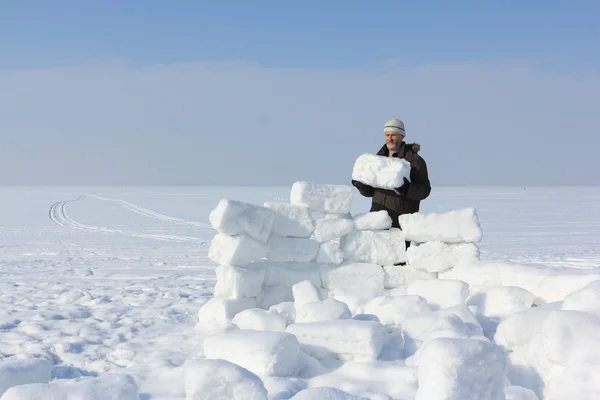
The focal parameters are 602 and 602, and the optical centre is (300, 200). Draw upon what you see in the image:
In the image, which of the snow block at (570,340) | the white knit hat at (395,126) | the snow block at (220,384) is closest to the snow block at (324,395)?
the snow block at (220,384)

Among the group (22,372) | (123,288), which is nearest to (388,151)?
(123,288)

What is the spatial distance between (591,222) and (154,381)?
679 inches

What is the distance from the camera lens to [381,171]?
17.0 ft

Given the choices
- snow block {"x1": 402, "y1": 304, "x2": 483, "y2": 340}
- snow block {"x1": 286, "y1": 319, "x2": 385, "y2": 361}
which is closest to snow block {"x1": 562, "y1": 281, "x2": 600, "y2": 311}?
snow block {"x1": 402, "y1": 304, "x2": 483, "y2": 340}

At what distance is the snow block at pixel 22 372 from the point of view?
2.80 metres

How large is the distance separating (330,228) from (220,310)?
3.92 feet

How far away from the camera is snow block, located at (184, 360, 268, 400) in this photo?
2514 millimetres

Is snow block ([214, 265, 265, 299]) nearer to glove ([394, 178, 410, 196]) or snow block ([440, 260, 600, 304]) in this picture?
glove ([394, 178, 410, 196])

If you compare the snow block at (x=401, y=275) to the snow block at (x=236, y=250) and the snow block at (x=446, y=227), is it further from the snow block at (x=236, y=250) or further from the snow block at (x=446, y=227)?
the snow block at (x=236, y=250)

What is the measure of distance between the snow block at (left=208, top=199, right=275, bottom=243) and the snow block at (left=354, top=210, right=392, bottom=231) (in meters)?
0.82

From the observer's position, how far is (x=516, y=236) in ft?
44.6

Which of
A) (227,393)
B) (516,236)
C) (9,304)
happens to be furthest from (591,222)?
(227,393)

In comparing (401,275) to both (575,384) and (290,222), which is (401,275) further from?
(575,384)

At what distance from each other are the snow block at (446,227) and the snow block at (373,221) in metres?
0.21
